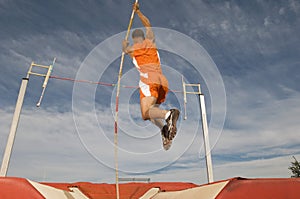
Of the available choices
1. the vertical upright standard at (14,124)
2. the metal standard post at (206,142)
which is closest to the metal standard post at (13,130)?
the vertical upright standard at (14,124)

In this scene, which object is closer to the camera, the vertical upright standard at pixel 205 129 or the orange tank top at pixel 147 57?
the orange tank top at pixel 147 57

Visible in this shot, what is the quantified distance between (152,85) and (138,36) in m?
0.92

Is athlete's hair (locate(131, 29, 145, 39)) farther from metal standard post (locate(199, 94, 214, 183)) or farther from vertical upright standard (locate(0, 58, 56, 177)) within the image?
metal standard post (locate(199, 94, 214, 183))

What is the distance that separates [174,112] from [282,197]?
2.02 m

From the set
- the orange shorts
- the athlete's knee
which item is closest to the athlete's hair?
the orange shorts

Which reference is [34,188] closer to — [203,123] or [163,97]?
[163,97]

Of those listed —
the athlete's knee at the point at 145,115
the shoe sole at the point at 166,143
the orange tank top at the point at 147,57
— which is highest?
the orange tank top at the point at 147,57

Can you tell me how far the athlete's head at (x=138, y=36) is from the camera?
4.42 m

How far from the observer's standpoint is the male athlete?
13.0 feet

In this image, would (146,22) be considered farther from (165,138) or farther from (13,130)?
(13,130)

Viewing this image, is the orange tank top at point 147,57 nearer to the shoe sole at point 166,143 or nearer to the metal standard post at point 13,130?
the shoe sole at point 166,143

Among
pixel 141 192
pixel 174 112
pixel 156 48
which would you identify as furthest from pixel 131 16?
pixel 141 192

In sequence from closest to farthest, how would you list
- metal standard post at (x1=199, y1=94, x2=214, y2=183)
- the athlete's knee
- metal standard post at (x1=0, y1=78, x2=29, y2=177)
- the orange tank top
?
the athlete's knee < the orange tank top < metal standard post at (x1=0, y1=78, x2=29, y2=177) < metal standard post at (x1=199, y1=94, x2=214, y2=183)

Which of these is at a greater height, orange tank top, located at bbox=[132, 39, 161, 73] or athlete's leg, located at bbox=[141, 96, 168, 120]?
orange tank top, located at bbox=[132, 39, 161, 73]
